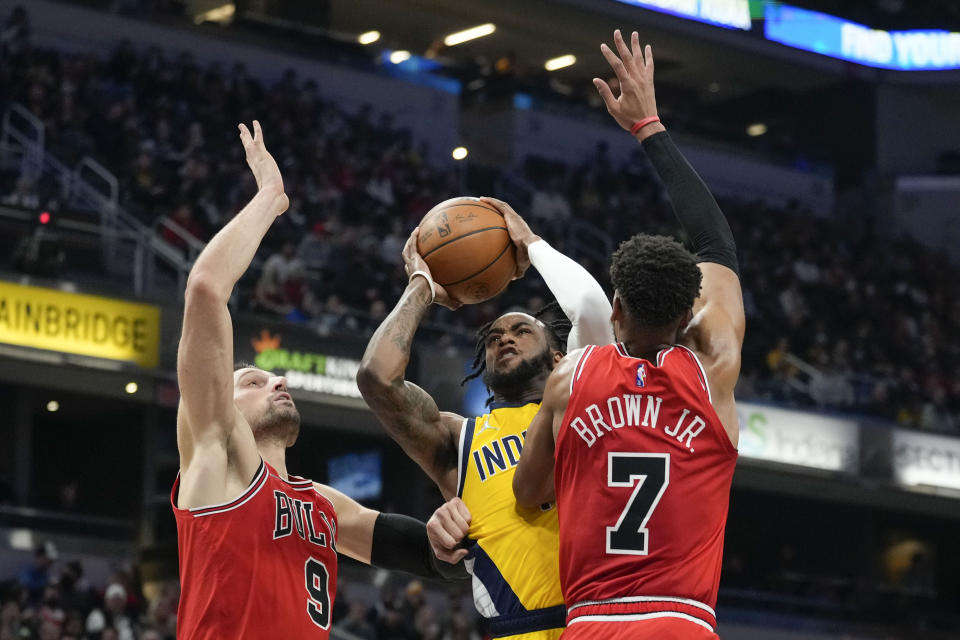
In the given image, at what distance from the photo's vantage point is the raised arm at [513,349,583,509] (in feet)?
13.4

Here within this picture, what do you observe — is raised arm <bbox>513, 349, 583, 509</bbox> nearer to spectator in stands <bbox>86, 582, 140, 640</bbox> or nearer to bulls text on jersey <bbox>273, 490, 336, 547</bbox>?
bulls text on jersey <bbox>273, 490, 336, 547</bbox>

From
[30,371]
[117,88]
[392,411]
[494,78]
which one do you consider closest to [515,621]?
[392,411]

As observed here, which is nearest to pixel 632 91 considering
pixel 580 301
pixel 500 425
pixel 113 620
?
pixel 580 301

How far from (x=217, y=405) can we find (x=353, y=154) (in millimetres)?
17896

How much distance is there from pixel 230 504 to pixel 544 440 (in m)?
1.14

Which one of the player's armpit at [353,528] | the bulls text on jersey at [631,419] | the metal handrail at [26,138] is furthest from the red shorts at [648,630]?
the metal handrail at [26,138]

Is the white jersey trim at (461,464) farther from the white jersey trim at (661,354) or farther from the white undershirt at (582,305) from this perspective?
the white jersey trim at (661,354)

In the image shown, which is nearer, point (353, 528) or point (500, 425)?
point (500, 425)

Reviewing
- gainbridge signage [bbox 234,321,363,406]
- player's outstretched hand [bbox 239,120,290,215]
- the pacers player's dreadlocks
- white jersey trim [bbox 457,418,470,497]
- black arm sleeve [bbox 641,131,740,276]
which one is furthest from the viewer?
gainbridge signage [bbox 234,321,363,406]

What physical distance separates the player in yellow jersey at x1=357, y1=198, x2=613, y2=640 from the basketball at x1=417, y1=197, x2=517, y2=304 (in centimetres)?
5

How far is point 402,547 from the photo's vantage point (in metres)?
5.49

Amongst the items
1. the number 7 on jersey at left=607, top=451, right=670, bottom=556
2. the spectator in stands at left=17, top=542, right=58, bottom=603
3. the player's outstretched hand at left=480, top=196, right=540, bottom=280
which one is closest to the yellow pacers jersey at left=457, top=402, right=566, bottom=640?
the player's outstretched hand at left=480, top=196, right=540, bottom=280

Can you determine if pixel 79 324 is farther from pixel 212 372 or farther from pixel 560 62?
pixel 560 62

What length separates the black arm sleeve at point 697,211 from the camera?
440 cm
